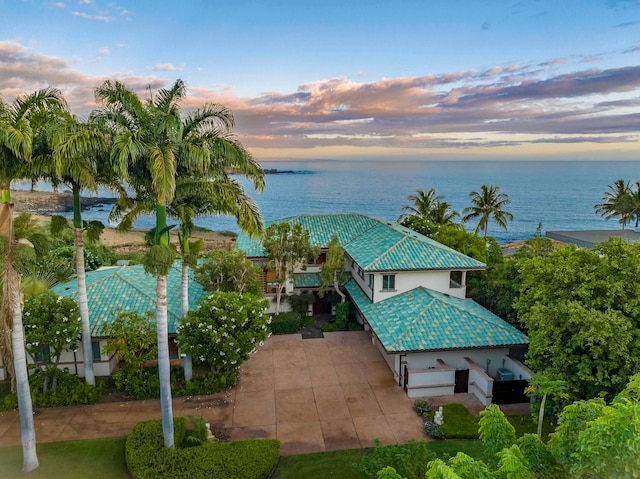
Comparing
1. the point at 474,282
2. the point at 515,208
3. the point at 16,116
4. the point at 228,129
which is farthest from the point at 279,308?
the point at 515,208

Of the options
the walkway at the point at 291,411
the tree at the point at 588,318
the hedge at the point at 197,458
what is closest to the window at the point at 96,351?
the walkway at the point at 291,411

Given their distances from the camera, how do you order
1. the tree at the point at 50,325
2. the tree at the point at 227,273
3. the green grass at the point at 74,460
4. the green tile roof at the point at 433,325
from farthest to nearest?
the tree at the point at 227,273, the green tile roof at the point at 433,325, the tree at the point at 50,325, the green grass at the point at 74,460

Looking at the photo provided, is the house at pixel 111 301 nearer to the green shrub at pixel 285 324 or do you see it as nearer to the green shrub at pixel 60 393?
the green shrub at pixel 60 393

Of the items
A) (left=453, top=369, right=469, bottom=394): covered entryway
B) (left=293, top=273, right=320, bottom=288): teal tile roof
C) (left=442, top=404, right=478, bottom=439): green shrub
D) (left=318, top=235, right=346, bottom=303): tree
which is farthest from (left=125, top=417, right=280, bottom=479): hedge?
(left=293, top=273, right=320, bottom=288): teal tile roof

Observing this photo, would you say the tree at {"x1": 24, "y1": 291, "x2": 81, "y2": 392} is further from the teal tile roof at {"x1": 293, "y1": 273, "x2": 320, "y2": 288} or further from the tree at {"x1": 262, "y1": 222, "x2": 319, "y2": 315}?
the teal tile roof at {"x1": 293, "y1": 273, "x2": 320, "y2": 288}

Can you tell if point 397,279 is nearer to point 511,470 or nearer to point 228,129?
point 228,129
